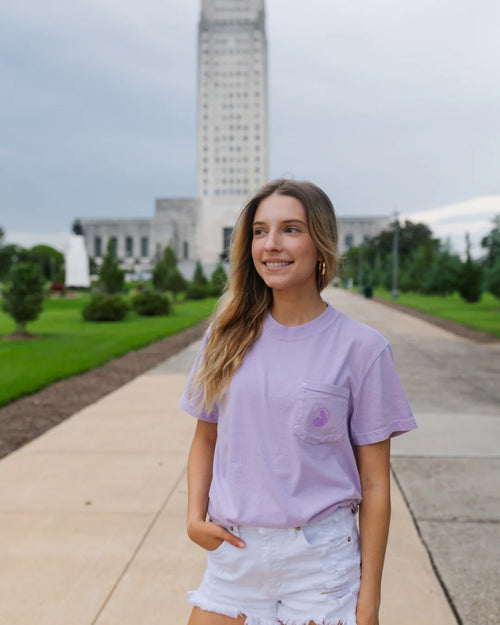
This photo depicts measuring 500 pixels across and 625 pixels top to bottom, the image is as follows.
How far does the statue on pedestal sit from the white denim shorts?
159 feet

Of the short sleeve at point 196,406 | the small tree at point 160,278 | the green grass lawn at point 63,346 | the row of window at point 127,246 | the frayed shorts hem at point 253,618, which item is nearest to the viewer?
the frayed shorts hem at point 253,618

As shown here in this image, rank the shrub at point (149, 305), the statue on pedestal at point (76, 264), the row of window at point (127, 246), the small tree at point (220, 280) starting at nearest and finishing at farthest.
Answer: the small tree at point (220, 280), the shrub at point (149, 305), the statue on pedestal at point (76, 264), the row of window at point (127, 246)

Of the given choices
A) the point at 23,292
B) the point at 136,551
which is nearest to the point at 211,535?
the point at 136,551

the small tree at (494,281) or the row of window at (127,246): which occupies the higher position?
the row of window at (127,246)

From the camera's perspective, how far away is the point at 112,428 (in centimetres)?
661

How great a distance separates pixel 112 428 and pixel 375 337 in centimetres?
542

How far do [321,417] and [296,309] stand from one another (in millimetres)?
325

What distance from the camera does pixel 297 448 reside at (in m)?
1.58

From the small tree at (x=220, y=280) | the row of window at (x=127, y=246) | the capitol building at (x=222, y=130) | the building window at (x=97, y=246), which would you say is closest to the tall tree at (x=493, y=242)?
the small tree at (x=220, y=280)

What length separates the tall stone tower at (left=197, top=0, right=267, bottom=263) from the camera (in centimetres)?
11475

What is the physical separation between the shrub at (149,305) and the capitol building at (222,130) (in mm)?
85746

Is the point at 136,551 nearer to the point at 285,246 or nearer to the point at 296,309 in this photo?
the point at 296,309

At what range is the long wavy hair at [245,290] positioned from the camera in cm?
168

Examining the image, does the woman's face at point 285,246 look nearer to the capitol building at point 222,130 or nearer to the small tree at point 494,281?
the small tree at point 494,281
